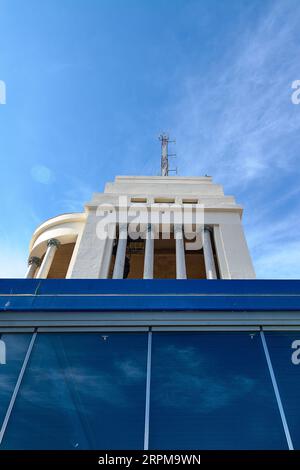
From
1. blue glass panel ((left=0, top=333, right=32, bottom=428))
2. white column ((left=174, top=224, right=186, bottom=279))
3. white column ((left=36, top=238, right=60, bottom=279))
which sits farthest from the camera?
white column ((left=36, top=238, right=60, bottom=279))

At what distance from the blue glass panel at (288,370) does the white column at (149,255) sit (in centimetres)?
1053

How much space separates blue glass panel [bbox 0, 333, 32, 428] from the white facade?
996cm

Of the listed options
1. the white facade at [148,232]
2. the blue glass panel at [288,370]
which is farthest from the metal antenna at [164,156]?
the blue glass panel at [288,370]

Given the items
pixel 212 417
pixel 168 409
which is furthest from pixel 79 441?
pixel 212 417

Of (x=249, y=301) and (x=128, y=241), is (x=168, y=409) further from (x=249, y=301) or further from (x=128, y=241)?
(x=128, y=241)

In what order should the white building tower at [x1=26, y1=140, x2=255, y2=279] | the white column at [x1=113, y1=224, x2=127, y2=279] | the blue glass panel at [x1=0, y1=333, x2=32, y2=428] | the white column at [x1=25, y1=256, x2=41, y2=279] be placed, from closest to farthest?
the blue glass panel at [x1=0, y1=333, x2=32, y2=428]
the white column at [x1=113, y1=224, x2=127, y2=279]
the white building tower at [x1=26, y1=140, x2=255, y2=279]
the white column at [x1=25, y1=256, x2=41, y2=279]

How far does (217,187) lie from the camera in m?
23.4

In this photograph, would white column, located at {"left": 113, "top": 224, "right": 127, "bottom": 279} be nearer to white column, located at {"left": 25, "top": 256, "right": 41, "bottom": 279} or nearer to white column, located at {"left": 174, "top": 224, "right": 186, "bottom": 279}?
white column, located at {"left": 174, "top": 224, "right": 186, "bottom": 279}

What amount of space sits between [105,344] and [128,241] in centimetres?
1458

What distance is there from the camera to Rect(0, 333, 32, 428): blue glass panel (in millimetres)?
4695

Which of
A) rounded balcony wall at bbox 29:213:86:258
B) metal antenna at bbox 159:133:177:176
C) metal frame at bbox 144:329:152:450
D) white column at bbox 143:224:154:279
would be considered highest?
metal antenna at bbox 159:133:177:176

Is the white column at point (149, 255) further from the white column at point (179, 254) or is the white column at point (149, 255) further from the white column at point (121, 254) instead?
the white column at point (179, 254)

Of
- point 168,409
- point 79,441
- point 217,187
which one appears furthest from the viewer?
point 217,187

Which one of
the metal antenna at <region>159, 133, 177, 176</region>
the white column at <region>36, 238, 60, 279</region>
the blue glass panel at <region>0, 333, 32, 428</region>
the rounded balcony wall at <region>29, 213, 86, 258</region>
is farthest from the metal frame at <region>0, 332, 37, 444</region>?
the metal antenna at <region>159, 133, 177, 176</region>
